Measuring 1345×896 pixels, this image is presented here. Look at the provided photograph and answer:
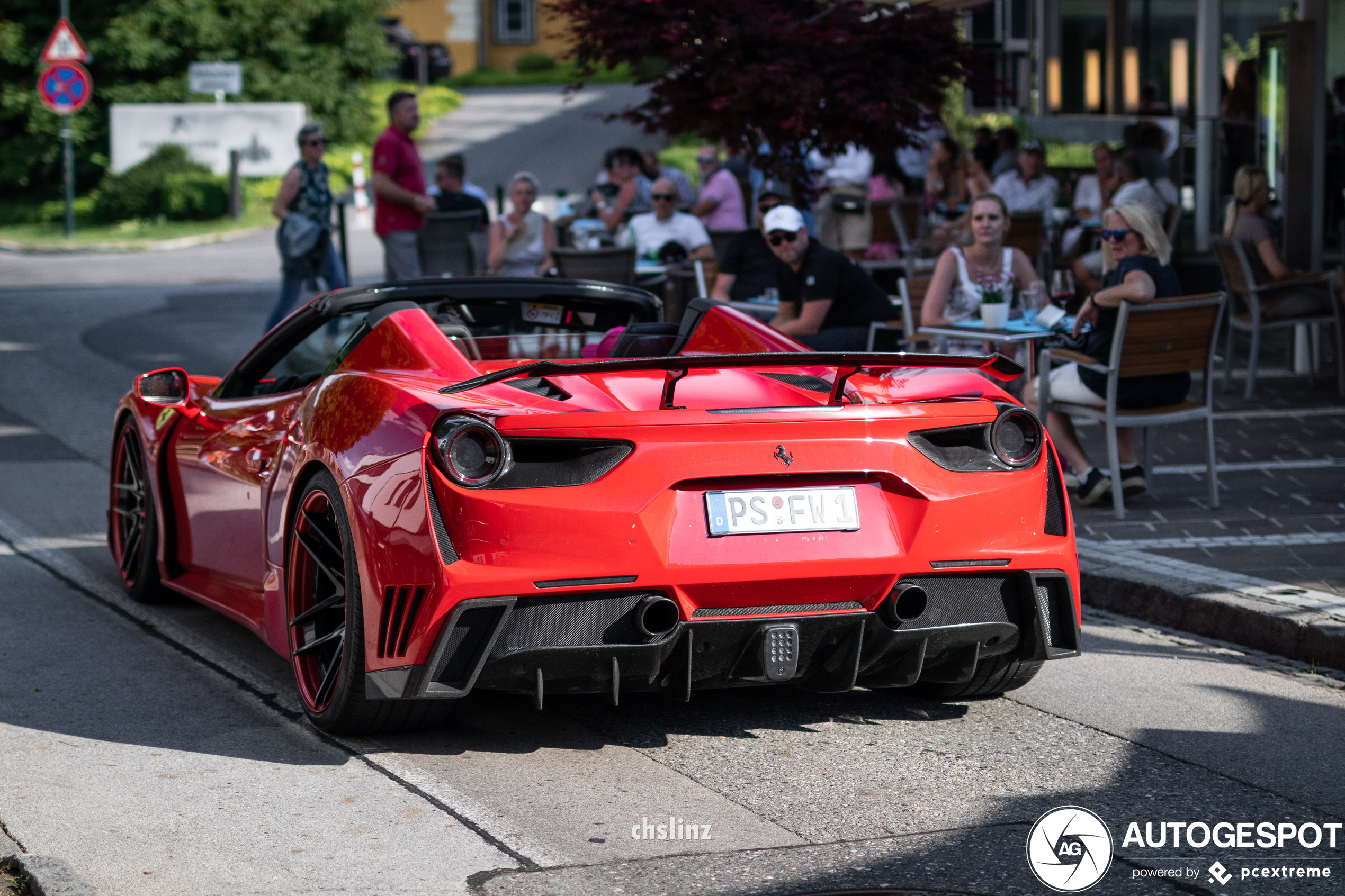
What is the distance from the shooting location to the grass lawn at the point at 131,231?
28.4m

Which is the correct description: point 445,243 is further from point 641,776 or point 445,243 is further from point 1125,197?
point 641,776

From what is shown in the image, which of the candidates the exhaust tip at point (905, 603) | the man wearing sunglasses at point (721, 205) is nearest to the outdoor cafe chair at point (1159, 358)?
the exhaust tip at point (905, 603)

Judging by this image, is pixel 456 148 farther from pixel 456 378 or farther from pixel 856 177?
pixel 456 378

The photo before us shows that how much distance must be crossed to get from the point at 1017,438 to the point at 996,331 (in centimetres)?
430

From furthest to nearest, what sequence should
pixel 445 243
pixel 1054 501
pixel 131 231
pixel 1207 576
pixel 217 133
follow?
pixel 217 133, pixel 131 231, pixel 445 243, pixel 1207 576, pixel 1054 501

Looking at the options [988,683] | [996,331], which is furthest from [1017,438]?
[996,331]

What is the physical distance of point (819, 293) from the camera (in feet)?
31.1

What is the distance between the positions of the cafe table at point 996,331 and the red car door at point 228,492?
4180 mm

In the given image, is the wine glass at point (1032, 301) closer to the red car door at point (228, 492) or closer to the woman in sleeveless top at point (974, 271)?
the woman in sleeveless top at point (974, 271)

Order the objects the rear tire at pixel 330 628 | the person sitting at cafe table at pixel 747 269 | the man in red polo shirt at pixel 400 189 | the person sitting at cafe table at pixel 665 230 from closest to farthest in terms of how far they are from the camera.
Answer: the rear tire at pixel 330 628 → the person sitting at cafe table at pixel 747 269 → the person sitting at cafe table at pixel 665 230 → the man in red polo shirt at pixel 400 189

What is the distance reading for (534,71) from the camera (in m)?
61.7

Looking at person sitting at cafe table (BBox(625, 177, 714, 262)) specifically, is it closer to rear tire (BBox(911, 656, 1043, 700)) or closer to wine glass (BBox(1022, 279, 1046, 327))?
wine glass (BBox(1022, 279, 1046, 327))

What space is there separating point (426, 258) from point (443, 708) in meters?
9.94

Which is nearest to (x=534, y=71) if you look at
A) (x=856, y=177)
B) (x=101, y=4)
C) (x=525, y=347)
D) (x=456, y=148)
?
(x=456, y=148)
